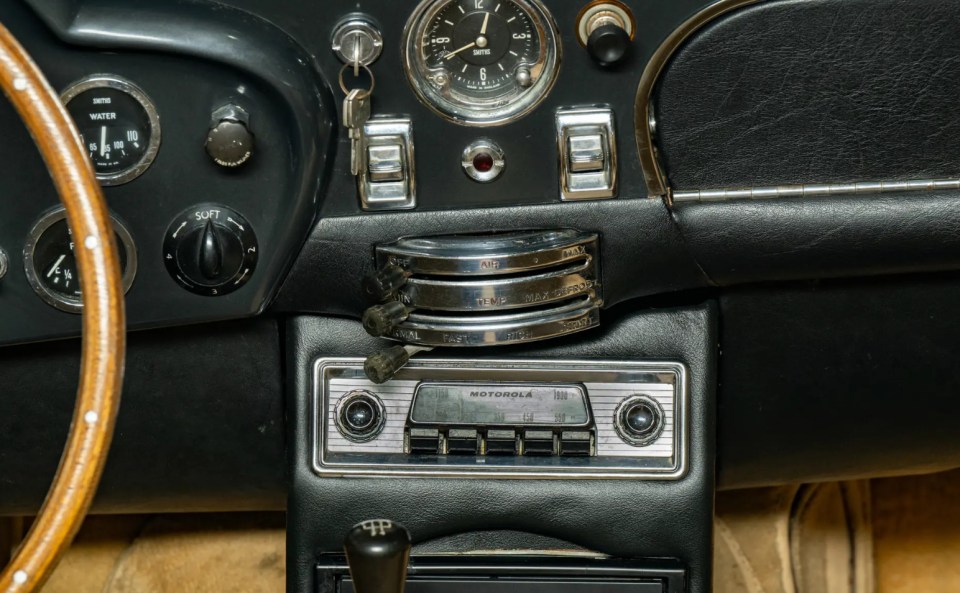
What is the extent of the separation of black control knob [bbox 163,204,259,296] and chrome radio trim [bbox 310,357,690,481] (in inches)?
6.4

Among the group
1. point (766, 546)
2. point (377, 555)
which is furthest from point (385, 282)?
point (766, 546)

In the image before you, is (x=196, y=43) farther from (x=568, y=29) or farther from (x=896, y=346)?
(x=896, y=346)

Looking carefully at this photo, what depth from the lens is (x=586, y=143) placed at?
1.21 meters

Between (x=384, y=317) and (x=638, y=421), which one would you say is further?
(x=638, y=421)

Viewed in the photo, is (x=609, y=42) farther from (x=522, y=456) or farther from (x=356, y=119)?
(x=522, y=456)

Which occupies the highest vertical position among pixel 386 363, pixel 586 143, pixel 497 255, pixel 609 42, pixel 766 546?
pixel 609 42

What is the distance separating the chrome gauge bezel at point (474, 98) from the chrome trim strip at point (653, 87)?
9 cm

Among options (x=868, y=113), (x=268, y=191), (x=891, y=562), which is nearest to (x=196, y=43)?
(x=268, y=191)

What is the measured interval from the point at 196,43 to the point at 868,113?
2.25ft

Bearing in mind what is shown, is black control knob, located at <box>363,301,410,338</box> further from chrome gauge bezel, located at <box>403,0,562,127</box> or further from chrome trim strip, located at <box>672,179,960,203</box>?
chrome trim strip, located at <box>672,179,960,203</box>

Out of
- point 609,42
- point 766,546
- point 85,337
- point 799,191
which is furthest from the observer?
point 766,546

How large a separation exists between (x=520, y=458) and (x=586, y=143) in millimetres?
365

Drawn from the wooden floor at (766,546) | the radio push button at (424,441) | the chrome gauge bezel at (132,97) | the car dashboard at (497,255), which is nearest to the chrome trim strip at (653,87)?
the car dashboard at (497,255)

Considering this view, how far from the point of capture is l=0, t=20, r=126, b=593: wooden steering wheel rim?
39.0 inches
